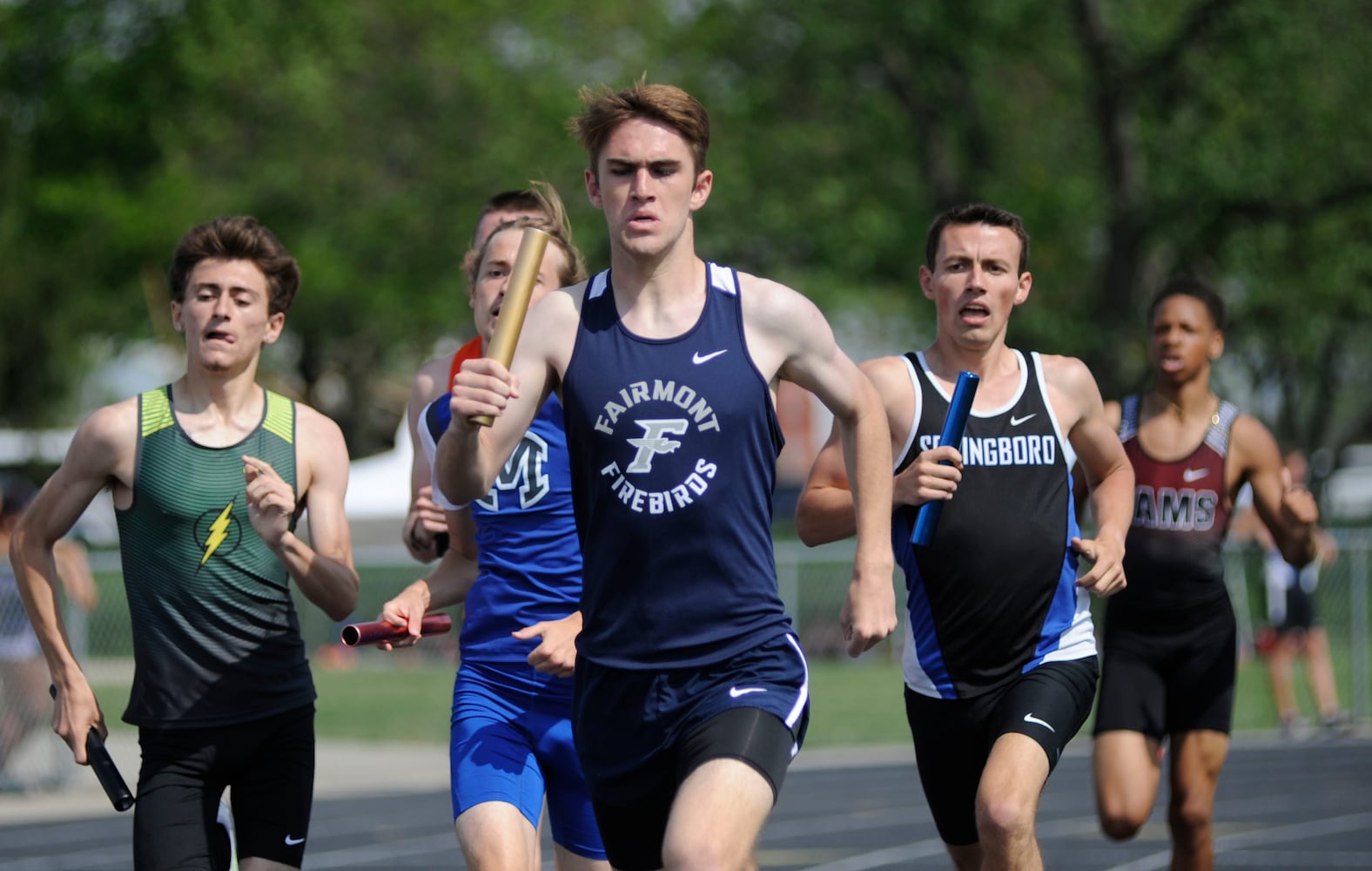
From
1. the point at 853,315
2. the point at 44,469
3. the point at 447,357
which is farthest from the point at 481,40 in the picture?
the point at 447,357

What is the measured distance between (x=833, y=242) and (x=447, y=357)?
77.2ft

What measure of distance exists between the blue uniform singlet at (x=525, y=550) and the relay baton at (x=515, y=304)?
4.13 ft

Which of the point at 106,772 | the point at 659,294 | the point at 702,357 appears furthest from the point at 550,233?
the point at 106,772

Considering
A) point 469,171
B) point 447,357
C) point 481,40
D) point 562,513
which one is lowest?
point 562,513

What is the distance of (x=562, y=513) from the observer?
19.4ft

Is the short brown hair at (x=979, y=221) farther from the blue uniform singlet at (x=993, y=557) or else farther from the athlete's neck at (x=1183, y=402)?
the athlete's neck at (x=1183, y=402)

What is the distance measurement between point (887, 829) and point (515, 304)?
27.2 ft

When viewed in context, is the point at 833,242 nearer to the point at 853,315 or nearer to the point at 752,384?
the point at 853,315

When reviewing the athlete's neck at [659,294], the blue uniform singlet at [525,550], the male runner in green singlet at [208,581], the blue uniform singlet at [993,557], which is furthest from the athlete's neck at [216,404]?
the blue uniform singlet at [993,557]

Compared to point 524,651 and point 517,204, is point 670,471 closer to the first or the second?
point 524,651

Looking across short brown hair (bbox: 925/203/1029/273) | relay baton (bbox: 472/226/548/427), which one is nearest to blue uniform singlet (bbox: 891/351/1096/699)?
short brown hair (bbox: 925/203/1029/273)

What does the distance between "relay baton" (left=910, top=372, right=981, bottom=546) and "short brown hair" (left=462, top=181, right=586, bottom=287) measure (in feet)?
4.02

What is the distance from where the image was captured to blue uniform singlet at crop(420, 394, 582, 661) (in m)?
5.83

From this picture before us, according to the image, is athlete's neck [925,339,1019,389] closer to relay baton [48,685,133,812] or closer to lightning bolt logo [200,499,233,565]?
lightning bolt logo [200,499,233,565]
